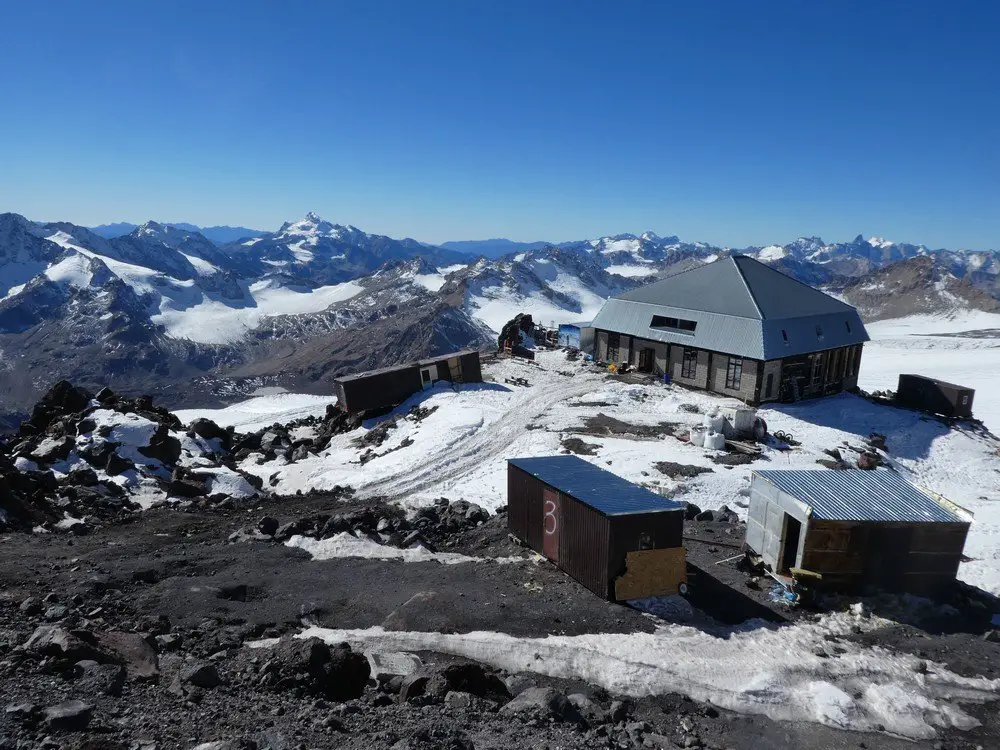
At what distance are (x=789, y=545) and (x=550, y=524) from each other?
6.75m

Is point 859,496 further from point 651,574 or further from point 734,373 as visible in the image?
point 734,373

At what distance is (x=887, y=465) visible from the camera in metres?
30.5

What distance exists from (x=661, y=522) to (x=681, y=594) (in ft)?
6.62

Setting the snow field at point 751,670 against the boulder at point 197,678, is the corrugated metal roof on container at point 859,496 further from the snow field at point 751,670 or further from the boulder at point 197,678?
the boulder at point 197,678

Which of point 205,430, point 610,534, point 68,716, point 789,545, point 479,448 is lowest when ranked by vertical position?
point 205,430

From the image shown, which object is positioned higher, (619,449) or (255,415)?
(619,449)

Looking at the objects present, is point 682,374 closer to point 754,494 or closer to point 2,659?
point 754,494

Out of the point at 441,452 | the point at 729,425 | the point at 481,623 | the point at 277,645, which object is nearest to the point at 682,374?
the point at 729,425

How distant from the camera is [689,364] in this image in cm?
4153

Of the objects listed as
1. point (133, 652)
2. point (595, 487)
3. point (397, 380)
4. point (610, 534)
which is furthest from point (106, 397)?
point (610, 534)

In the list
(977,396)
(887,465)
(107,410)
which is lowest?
(977,396)

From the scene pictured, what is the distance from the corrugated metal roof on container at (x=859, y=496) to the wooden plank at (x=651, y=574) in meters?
4.20

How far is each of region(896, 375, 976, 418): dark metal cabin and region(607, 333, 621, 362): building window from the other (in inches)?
703

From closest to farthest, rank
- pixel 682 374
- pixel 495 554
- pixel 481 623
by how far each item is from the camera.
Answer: pixel 481 623, pixel 495 554, pixel 682 374
